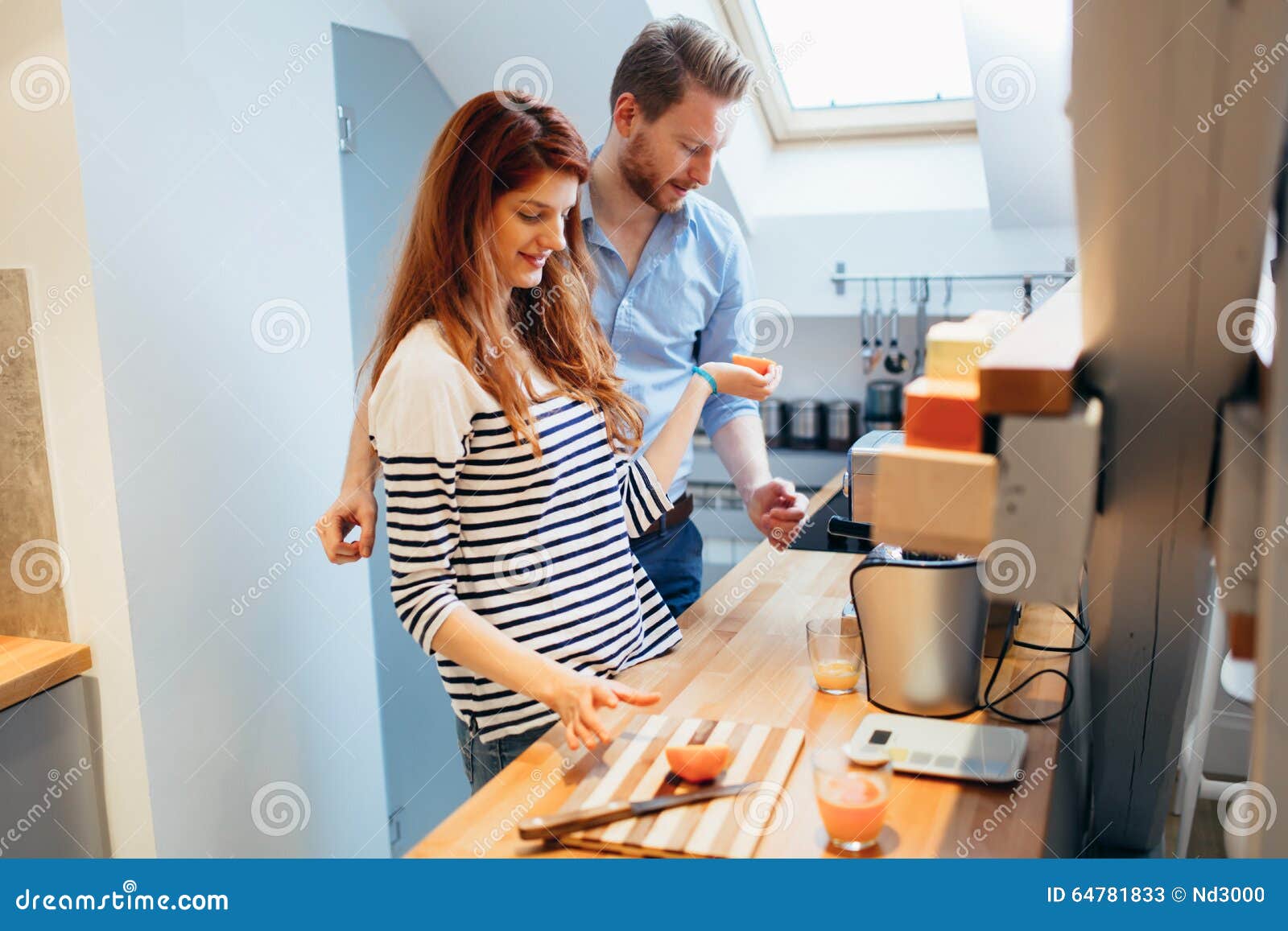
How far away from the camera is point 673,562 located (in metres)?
1.83

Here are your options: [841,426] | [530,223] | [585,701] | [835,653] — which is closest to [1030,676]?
[835,653]

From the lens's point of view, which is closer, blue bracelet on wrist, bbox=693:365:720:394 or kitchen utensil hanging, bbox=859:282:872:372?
blue bracelet on wrist, bbox=693:365:720:394

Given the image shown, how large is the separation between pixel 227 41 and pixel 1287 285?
156cm

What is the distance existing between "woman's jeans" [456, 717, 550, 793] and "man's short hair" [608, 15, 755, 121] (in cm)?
97

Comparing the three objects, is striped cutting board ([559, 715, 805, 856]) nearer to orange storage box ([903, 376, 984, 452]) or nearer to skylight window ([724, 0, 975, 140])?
orange storage box ([903, 376, 984, 452])

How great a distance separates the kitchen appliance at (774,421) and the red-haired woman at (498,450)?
184 cm

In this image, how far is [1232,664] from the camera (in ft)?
5.66

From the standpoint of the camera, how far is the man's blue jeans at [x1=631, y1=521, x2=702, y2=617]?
1.78 m

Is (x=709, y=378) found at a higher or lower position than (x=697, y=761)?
higher

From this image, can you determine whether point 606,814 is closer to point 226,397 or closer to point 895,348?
point 226,397

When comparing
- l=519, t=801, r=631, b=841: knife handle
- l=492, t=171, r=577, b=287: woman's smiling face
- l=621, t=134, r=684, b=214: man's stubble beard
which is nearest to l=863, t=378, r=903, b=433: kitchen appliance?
l=621, t=134, r=684, b=214: man's stubble beard

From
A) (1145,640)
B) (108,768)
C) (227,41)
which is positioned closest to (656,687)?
(1145,640)

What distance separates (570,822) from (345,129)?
1.66 metres

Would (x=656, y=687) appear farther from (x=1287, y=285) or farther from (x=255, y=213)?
(x=255, y=213)
